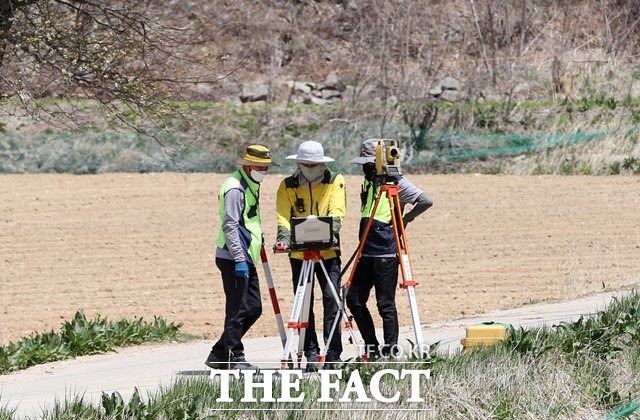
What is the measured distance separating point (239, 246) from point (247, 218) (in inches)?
10.9

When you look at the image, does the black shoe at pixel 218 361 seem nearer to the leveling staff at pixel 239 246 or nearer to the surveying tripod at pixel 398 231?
the leveling staff at pixel 239 246

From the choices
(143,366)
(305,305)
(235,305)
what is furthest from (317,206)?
(143,366)

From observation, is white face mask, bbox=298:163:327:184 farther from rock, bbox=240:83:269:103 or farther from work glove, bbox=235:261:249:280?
rock, bbox=240:83:269:103

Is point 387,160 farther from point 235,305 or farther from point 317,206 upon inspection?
point 235,305

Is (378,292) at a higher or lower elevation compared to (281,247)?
lower

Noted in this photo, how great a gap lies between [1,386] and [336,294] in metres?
2.76

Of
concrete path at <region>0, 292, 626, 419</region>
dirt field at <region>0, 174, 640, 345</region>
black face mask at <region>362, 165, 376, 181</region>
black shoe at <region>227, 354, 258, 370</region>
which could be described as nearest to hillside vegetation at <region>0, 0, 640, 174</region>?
dirt field at <region>0, 174, 640, 345</region>

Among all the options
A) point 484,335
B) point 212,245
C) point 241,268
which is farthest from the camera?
point 212,245

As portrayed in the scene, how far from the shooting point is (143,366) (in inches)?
430

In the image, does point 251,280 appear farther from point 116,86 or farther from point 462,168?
point 462,168

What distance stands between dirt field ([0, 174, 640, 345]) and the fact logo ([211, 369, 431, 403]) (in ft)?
15.5

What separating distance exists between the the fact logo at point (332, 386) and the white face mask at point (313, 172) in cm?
159

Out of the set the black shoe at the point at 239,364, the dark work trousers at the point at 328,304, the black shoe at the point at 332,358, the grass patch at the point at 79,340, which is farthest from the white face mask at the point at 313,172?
the grass patch at the point at 79,340

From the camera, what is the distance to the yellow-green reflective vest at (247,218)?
1002 cm
